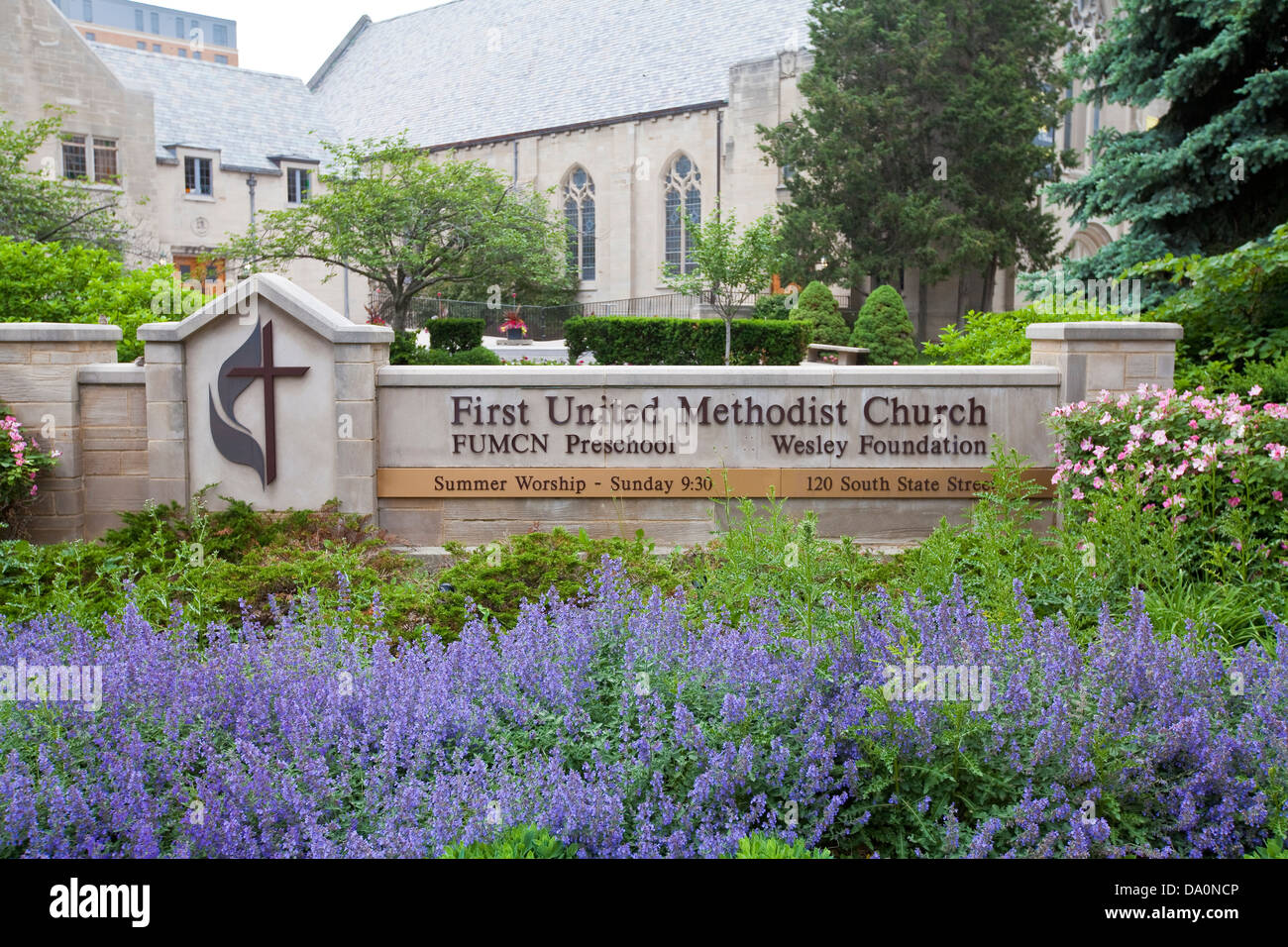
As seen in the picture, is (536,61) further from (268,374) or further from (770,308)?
(268,374)

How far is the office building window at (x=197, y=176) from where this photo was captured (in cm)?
4403

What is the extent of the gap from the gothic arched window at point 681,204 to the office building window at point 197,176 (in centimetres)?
1730

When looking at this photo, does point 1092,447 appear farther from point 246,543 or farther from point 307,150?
point 307,150

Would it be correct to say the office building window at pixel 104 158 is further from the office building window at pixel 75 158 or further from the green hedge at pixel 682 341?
the green hedge at pixel 682 341

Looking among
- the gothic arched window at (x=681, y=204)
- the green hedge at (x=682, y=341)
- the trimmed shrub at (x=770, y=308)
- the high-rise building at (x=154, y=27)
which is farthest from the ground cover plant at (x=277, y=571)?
the high-rise building at (x=154, y=27)

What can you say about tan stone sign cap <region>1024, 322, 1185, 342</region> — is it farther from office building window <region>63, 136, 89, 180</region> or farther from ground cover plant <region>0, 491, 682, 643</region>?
office building window <region>63, 136, 89, 180</region>

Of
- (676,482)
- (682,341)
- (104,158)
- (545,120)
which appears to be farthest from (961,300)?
(104,158)

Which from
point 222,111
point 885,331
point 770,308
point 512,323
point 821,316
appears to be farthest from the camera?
point 222,111

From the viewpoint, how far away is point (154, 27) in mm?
151250

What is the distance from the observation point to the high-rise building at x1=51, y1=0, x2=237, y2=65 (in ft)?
458

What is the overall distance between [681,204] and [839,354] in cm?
1692

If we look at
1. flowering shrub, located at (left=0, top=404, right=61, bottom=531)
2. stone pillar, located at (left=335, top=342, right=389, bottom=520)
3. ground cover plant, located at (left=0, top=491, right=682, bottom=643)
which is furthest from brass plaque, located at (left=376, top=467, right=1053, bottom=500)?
flowering shrub, located at (left=0, top=404, right=61, bottom=531)

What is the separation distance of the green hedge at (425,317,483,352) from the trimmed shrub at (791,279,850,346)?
300 inches
